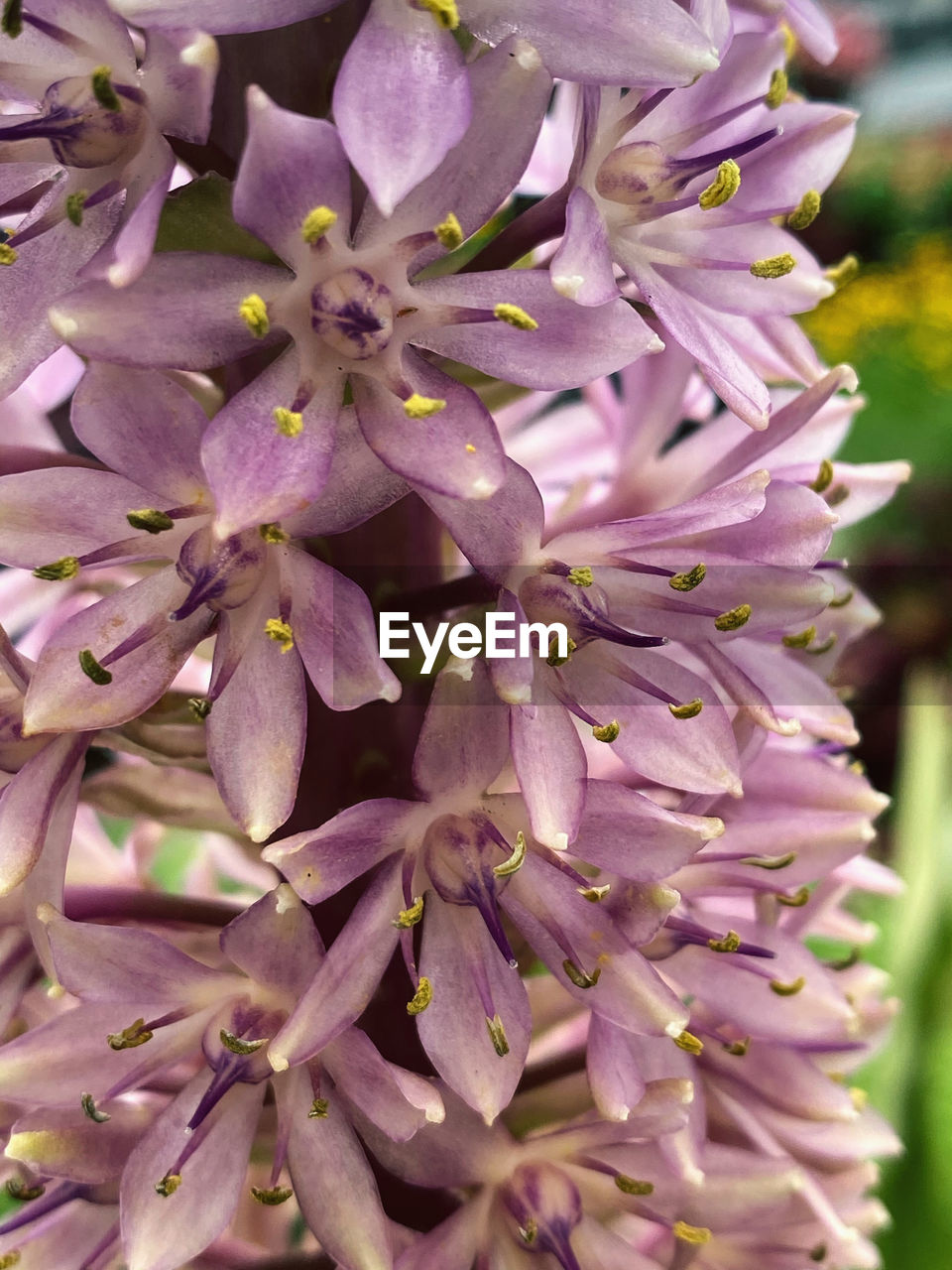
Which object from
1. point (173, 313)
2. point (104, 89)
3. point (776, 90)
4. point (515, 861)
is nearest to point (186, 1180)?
point (515, 861)

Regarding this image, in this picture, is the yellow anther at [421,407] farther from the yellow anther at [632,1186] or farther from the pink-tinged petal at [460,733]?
the yellow anther at [632,1186]

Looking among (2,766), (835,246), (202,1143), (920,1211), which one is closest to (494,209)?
(2,766)

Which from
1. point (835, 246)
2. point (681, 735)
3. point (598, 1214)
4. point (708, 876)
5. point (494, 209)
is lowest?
point (835, 246)

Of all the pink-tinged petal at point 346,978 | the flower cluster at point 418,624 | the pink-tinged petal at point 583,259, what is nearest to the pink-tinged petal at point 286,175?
the flower cluster at point 418,624

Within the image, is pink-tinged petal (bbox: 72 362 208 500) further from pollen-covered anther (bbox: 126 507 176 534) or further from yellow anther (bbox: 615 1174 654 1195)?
yellow anther (bbox: 615 1174 654 1195)

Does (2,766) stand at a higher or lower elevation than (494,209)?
lower

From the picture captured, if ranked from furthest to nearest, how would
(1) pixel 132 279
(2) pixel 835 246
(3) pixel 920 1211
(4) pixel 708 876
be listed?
(2) pixel 835 246 → (3) pixel 920 1211 → (4) pixel 708 876 → (1) pixel 132 279

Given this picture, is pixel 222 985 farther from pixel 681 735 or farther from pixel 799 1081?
pixel 799 1081

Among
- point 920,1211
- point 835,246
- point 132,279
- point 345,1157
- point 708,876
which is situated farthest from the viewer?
point 835,246
